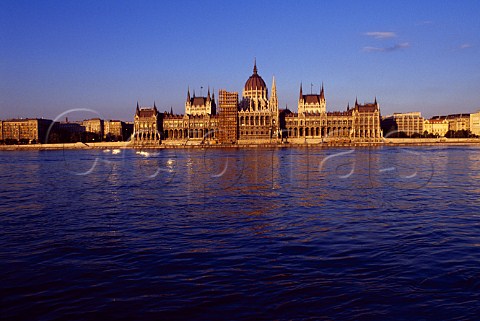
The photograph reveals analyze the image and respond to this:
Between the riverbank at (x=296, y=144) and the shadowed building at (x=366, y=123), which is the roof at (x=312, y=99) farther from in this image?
the riverbank at (x=296, y=144)

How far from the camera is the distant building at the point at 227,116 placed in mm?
148125

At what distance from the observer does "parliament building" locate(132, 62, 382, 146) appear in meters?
149

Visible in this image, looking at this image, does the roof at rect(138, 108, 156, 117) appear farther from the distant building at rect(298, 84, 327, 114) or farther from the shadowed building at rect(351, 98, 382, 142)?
the shadowed building at rect(351, 98, 382, 142)

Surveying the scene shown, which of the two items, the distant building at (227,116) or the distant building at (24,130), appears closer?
the distant building at (227,116)

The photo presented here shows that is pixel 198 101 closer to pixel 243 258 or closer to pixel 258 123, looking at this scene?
pixel 258 123

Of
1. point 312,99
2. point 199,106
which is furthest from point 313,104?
point 199,106

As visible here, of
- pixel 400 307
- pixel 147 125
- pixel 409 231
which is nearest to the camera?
pixel 400 307

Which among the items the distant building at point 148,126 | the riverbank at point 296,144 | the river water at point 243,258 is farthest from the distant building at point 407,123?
the river water at point 243,258

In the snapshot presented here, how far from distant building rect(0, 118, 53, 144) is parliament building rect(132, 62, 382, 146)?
3836cm

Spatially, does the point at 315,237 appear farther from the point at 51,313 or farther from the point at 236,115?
the point at 236,115

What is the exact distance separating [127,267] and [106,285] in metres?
1.16

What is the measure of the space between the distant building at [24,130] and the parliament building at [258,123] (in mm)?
38362

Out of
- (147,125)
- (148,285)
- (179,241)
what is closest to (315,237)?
(179,241)

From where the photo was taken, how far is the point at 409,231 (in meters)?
13.8
